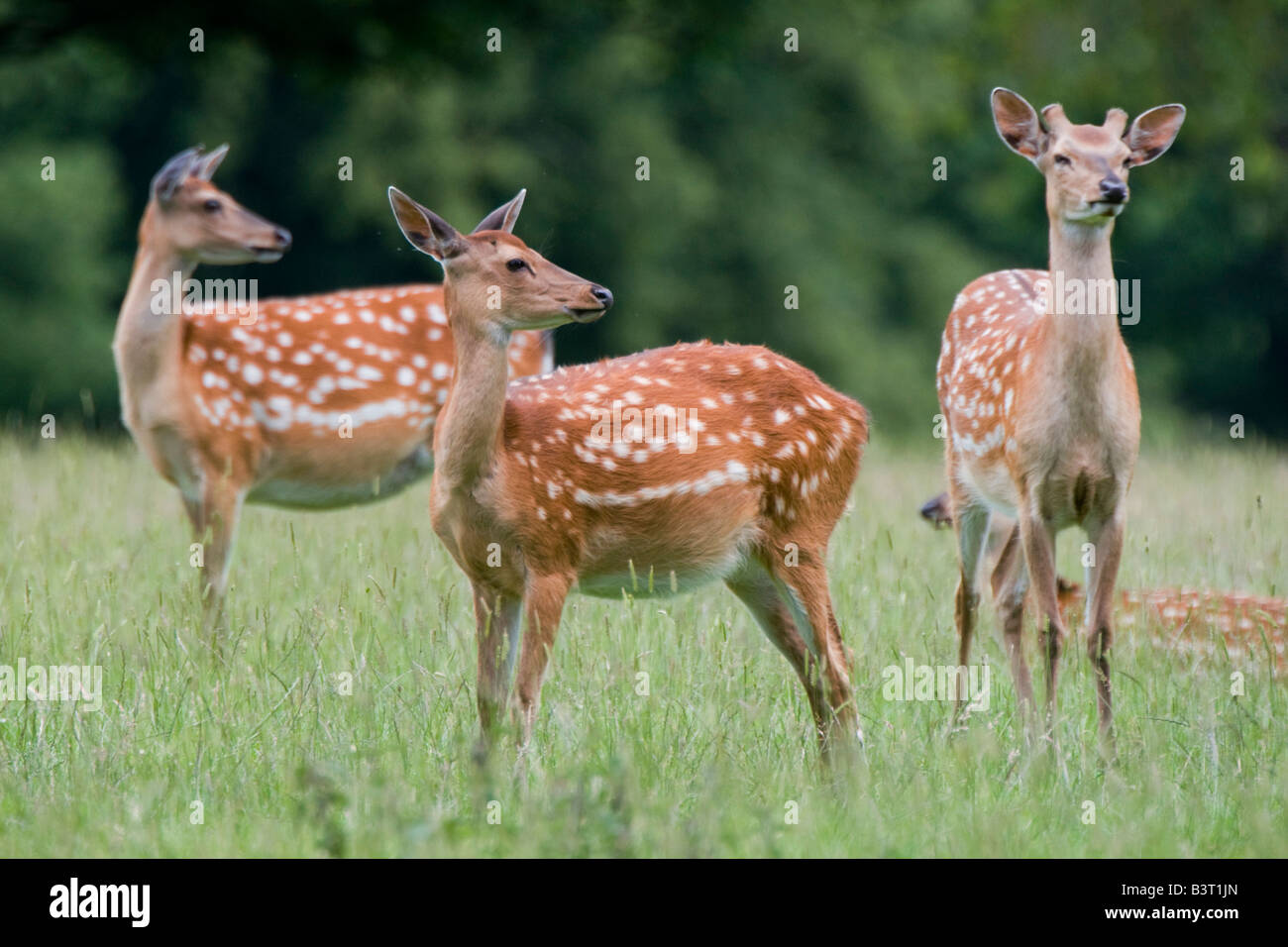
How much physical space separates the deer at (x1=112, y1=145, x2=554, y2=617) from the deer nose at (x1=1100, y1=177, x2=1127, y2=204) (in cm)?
302

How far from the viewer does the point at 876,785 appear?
4680 mm

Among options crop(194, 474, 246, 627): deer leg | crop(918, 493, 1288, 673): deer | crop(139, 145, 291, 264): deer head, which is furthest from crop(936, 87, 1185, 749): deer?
crop(139, 145, 291, 264): deer head

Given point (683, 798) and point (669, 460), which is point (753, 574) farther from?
point (683, 798)

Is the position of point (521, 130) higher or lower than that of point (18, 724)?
higher

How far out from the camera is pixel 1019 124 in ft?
19.2

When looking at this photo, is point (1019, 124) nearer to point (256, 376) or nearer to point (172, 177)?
point (256, 376)

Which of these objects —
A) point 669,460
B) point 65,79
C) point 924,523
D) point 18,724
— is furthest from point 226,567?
point 65,79

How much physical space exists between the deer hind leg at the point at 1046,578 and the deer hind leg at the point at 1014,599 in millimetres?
263

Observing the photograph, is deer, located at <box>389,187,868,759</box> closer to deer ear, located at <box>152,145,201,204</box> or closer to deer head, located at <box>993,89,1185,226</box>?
deer head, located at <box>993,89,1185,226</box>

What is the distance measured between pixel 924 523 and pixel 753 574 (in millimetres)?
3761

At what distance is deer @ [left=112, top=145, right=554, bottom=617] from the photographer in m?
7.23

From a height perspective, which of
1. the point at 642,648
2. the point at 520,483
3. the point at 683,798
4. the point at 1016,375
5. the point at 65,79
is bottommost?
the point at 683,798

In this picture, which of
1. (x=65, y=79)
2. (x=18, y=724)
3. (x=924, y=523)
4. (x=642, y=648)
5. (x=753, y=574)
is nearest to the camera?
(x=18, y=724)

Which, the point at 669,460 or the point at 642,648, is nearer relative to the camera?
the point at 669,460
